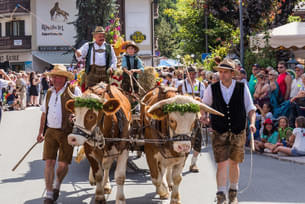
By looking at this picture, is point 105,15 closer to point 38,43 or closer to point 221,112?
point 38,43

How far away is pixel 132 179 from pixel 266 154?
14.1 ft

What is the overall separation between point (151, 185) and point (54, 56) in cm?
4203

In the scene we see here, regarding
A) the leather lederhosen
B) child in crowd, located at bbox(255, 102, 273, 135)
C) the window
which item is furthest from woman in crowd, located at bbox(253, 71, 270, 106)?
the window

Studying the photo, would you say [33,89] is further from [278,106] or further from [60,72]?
[60,72]

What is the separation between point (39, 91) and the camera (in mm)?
30875

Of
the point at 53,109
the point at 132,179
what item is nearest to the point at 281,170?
the point at 132,179

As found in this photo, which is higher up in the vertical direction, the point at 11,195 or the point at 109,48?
the point at 109,48

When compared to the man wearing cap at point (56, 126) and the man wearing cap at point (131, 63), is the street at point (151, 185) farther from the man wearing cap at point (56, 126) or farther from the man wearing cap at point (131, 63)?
the man wearing cap at point (131, 63)

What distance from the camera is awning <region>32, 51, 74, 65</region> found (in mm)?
49178

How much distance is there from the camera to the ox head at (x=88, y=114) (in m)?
6.90

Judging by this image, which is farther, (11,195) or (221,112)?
(11,195)

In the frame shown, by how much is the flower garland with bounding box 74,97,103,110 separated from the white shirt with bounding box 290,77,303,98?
7.59m

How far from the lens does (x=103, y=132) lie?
7512mm

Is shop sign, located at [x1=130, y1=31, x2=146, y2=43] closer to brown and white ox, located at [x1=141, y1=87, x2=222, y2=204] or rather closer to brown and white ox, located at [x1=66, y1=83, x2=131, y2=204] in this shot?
brown and white ox, located at [x1=141, y1=87, x2=222, y2=204]
